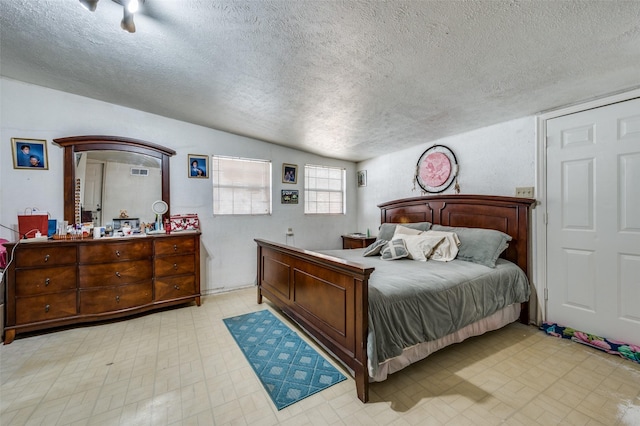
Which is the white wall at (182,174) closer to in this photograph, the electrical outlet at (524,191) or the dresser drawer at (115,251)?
the dresser drawer at (115,251)

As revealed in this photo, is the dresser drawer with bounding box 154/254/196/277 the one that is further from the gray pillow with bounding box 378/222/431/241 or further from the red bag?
the gray pillow with bounding box 378/222/431/241

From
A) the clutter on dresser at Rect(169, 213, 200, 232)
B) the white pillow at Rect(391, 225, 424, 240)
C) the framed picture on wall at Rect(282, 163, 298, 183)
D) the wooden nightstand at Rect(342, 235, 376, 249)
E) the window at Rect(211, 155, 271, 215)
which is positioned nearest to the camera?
the white pillow at Rect(391, 225, 424, 240)

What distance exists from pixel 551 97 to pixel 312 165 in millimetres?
Result: 3172

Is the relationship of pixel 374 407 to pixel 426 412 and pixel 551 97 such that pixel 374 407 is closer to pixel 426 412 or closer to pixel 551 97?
pixel 426 412

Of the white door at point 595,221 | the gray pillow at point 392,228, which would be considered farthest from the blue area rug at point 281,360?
the white door at point 595,221

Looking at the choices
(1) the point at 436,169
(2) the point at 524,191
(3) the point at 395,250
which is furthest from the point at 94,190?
(2) the point at 524,191

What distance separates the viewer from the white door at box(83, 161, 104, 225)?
291 centimetres

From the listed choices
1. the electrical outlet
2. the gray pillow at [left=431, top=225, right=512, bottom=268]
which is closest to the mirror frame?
the gray pillow at [left=431, top=225, right=512, bottom=268]

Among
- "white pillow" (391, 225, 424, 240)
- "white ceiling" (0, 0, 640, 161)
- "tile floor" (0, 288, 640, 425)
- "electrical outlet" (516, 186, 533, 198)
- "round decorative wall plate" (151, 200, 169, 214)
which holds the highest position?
"white ceiling" (0, 0, 640, 161)

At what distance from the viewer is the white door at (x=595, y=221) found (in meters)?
2.11

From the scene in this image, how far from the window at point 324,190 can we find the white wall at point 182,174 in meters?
0.13

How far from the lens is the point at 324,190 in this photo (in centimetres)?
477

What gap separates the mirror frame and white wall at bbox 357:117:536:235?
3.38 m

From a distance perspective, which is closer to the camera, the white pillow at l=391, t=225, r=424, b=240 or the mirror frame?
the mirror frame
